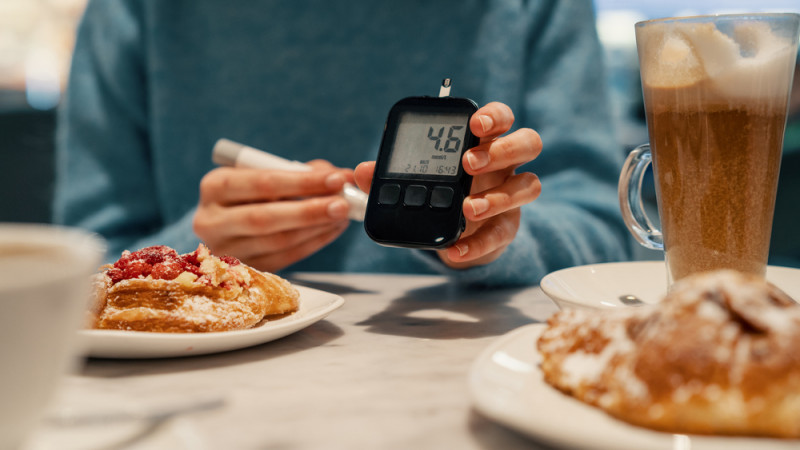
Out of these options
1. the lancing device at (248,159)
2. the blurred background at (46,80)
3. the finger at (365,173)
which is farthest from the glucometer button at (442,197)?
the blurred background at (46,80)

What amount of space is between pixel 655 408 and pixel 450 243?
40 cm

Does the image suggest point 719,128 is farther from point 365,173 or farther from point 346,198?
point 346,198

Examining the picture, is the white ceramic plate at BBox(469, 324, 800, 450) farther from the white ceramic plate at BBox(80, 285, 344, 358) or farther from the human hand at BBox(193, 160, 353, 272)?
the human hand at BBox(193, 160, 353, 272)

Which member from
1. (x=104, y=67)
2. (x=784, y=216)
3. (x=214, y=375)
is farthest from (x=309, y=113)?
(x=784, y=216)

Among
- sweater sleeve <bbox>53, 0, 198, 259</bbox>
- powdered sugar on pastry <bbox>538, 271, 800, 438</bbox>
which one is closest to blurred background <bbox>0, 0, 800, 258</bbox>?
sweater sleeve <bbox>53, 0, 198, 259</bbox>

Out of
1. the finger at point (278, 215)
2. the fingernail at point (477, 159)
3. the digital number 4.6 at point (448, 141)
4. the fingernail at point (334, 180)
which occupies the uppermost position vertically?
the digital number 4.6 at point (448, 141)

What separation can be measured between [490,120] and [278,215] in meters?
0.43

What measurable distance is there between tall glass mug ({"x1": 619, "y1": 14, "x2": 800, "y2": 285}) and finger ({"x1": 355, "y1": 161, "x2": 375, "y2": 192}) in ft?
1.17

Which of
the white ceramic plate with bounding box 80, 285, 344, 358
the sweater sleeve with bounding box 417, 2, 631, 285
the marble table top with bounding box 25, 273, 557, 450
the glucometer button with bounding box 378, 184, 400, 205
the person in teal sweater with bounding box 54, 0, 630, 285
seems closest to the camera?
the marble table top with bounding box 25, 273, 557, 450

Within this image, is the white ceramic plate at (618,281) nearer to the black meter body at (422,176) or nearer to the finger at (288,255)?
the black meter body at (422,176)

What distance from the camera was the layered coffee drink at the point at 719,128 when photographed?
0.75m

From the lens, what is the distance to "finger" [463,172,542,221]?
0.79 meters

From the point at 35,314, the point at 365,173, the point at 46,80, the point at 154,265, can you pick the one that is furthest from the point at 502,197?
the point at 46,80

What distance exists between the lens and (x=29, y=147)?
2502 millimetres
